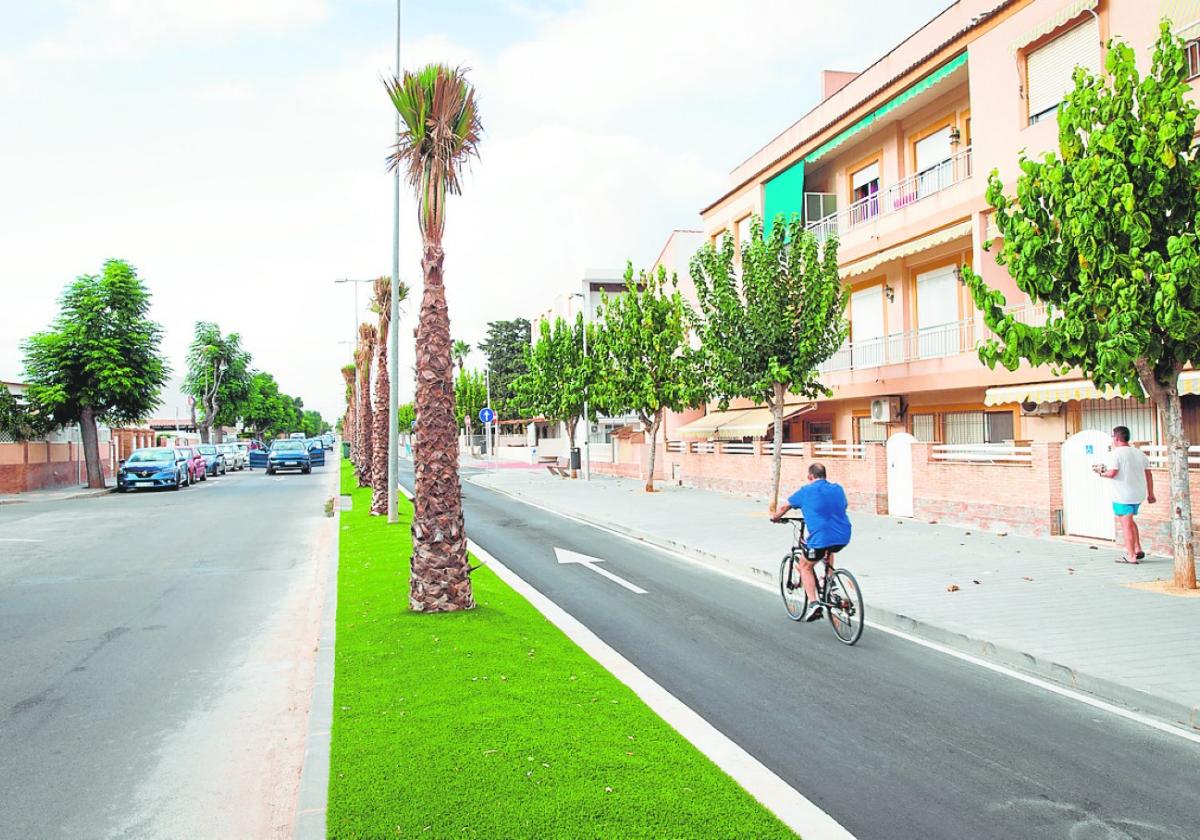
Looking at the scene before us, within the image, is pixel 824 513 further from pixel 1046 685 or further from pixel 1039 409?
pixel 1039 409

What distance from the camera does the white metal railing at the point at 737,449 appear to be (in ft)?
84.2

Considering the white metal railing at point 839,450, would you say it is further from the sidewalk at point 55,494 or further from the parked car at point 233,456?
the parked car at point 233,456

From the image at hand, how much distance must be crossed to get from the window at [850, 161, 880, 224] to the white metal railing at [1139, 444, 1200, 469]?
39.1 ft

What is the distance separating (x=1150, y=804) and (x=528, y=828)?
10.7ft

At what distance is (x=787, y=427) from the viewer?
2888 centimetres

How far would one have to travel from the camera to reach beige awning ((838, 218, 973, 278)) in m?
19.2

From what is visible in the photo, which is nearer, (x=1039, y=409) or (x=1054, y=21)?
(x=1054, y=21)

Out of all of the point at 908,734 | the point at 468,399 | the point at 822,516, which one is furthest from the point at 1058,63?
the point at 468,399

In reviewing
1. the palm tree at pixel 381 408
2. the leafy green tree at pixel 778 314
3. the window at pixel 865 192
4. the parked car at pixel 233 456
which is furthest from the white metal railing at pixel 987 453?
the parked car at pixel 233 456

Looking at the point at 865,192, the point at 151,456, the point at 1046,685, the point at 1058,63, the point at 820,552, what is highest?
the point at 1058,63

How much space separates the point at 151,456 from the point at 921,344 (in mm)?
29335

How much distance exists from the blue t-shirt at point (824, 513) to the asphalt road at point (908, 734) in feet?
3.22

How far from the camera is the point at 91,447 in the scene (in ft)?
112

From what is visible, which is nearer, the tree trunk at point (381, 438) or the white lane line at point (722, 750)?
the white lane line at point (722, 750)
